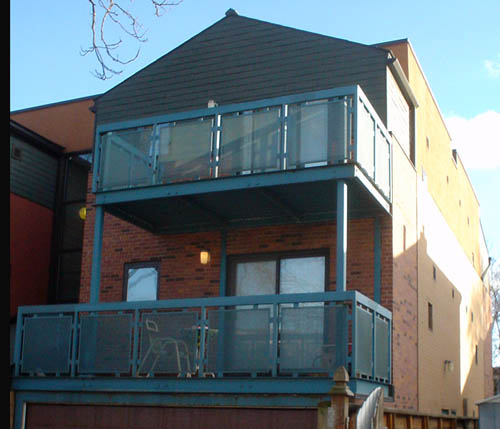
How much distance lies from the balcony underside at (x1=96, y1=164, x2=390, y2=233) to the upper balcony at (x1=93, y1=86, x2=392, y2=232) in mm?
17

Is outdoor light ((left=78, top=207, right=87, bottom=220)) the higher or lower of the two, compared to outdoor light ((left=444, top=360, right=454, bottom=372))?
higher

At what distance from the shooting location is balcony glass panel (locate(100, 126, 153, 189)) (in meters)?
12.8

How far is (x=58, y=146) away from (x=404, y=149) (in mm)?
9093

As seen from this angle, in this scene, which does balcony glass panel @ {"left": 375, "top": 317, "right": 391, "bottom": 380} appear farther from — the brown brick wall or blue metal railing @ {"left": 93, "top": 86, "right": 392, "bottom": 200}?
blue metal railing @ {"left": 93, "top": 86, "right": 392, "bottom": 200}

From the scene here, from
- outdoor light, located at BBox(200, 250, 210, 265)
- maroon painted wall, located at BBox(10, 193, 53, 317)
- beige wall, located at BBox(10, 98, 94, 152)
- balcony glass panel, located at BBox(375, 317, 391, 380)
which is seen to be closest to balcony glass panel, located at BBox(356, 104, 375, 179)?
balcony glass panel, located at BBox(375, 317, 391, 380)

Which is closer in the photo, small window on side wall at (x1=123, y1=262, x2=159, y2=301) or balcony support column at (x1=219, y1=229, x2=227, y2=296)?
balcony support column at (x1=219, y1=229, x2=227, y2=296)

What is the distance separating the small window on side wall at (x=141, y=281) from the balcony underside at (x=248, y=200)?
850mm

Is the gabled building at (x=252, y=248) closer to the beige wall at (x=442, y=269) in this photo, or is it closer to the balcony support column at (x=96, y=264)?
the balcony support column at (x=96, y=264)

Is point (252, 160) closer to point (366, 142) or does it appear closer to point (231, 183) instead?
point (231, 183)

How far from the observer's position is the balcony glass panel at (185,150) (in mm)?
12375

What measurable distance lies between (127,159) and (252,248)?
9.14 feet

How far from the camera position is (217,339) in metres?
10.7

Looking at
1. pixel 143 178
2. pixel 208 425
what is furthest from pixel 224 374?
pixel 143 178

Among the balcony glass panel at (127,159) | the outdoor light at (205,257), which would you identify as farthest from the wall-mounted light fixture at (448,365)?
the balcony glass panel at (127,159)
